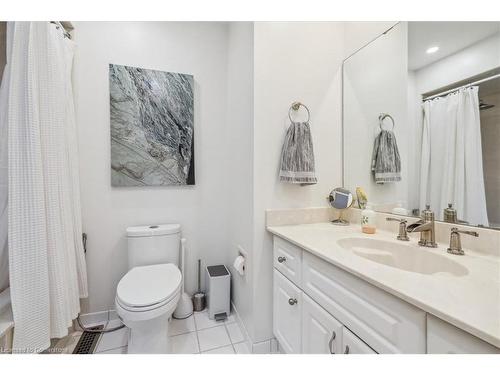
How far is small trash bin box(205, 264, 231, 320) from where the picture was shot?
1.64 m

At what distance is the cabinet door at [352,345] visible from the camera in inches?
26.4

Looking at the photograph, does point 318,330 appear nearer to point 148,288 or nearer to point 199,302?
point 148,288

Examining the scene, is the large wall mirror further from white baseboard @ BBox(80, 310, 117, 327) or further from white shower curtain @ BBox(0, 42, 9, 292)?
white baseboard @ BBox(80, 310, 117, 327)

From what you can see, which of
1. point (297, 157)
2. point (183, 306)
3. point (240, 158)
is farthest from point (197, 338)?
point (297, 157)

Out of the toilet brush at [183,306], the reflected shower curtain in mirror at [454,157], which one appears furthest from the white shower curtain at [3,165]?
the reflected shower curtain in mirror at [454,157]

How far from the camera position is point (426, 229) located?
3.02ft

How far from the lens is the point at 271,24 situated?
4.28 ft

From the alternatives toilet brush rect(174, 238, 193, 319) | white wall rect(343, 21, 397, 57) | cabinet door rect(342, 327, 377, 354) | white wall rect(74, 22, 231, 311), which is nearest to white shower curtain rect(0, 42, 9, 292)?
white wall rect(74, 22, 231, 311)

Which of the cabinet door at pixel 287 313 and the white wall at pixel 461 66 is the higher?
the white wall at pixel 461 66

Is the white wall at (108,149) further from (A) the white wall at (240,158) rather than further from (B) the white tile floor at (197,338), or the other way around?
(B) the white tile floor at (197,338)

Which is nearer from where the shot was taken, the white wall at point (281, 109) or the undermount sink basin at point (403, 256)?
the undermount sink basin at point (403, 256)

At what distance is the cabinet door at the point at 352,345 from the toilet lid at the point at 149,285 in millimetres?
864

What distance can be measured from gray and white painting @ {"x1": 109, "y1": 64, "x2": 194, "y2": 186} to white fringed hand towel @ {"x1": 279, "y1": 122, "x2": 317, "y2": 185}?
83 centimetres
